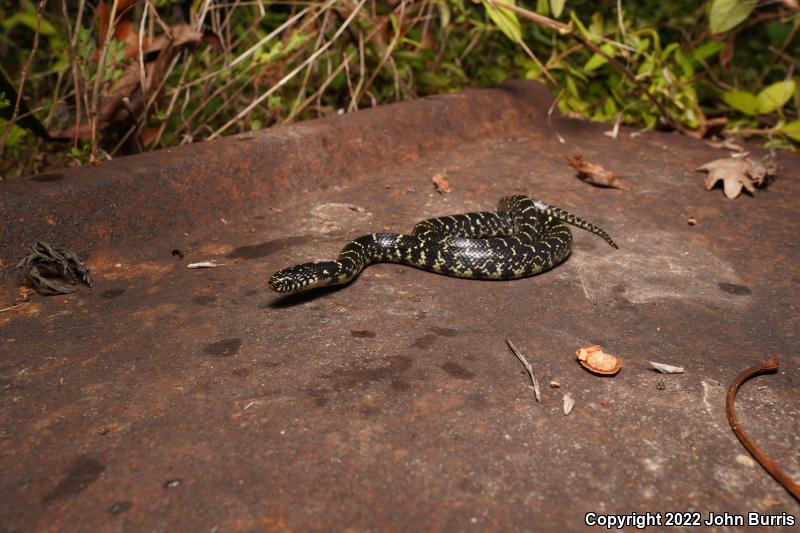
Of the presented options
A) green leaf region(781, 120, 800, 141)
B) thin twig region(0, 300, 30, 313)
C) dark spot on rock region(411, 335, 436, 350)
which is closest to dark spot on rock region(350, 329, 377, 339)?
dark spot on rock region(411, 335, 436, 350)

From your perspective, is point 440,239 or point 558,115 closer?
point 440,239

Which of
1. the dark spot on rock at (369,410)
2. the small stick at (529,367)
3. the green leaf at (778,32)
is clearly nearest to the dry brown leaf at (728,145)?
the green leaf at (778,32)

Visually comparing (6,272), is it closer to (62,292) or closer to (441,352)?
(62,292)

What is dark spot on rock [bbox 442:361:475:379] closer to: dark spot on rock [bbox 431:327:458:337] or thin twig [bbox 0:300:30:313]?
dark spot on rock [bbox 431:327:458:337]

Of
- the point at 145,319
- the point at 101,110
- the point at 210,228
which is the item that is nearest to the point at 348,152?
the point at 210,228

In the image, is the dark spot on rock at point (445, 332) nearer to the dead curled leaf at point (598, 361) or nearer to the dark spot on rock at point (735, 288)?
the dead curled leaf at point (598, 361)

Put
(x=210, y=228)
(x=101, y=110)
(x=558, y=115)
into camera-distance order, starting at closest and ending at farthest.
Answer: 1. (x=210, y=228)
2. (x=101, y=110)
3. (x=558, y=115)

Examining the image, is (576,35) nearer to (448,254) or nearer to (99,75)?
(448,254)
